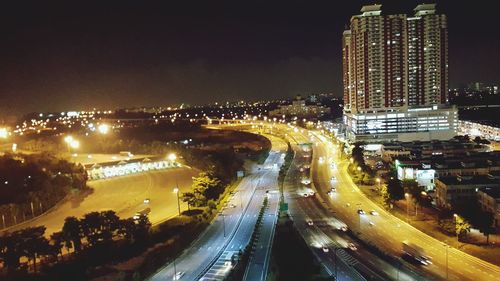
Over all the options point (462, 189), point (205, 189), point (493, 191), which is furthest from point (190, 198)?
point (493, 191)

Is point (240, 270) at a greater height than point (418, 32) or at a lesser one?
lesser

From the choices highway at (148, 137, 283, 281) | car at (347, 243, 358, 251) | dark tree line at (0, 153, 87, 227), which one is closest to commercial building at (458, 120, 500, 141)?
highway at (148, 137, 283, 281)

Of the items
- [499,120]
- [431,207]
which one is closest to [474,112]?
[499,120]

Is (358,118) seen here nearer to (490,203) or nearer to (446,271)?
(490,203)

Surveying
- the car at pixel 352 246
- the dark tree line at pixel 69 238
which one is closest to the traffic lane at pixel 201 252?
the dark tree line at pixel 69 238

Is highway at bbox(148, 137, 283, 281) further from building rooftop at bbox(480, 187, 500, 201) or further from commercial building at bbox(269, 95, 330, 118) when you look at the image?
commercial building at bbox(269, 95, 330, 118)

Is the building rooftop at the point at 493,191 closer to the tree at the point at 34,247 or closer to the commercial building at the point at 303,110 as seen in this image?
the tree at the point at 34,247
